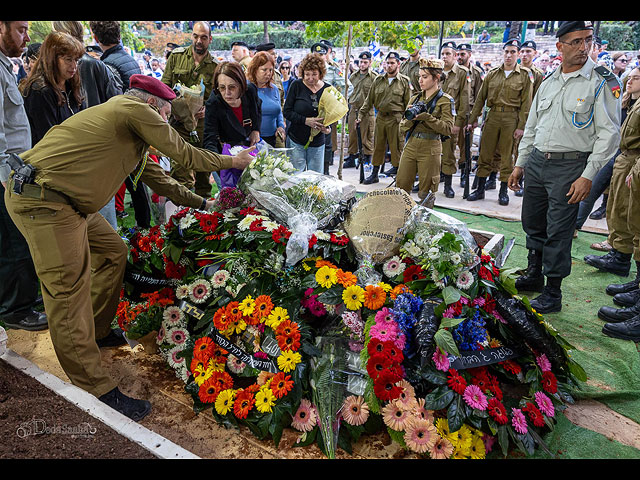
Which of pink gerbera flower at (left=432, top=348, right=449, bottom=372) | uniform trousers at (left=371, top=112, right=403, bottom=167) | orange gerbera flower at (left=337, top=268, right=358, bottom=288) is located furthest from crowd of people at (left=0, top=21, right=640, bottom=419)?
uniform trousers at (left=371, top=112, right=403, bottom=167)

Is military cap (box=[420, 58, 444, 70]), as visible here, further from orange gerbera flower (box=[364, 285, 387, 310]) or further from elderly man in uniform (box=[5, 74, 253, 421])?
orange gerbera flower (box=[364, 285, 387, 310])

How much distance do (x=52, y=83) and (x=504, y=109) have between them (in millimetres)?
5868

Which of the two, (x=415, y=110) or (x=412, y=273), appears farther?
(x=415, y=110)

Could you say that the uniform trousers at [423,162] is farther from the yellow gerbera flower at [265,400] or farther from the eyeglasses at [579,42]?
the yellow gerbera flower at [265,400]

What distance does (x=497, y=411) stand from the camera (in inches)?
85.0

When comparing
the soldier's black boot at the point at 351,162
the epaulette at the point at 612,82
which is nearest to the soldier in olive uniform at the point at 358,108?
the soldier's black boot at the point at 351,162

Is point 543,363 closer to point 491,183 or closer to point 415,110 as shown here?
point 415,110

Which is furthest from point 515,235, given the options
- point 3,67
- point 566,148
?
point 3,67

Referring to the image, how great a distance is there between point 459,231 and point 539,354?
33.1 inches

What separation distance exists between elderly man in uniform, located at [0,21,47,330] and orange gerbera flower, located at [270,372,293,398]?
216cm

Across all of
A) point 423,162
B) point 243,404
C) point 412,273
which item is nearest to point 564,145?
point 412,273

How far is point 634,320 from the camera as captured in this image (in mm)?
3365

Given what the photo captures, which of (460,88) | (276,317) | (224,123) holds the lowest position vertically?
(276,317)

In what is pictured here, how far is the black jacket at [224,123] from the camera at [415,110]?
1.85m
